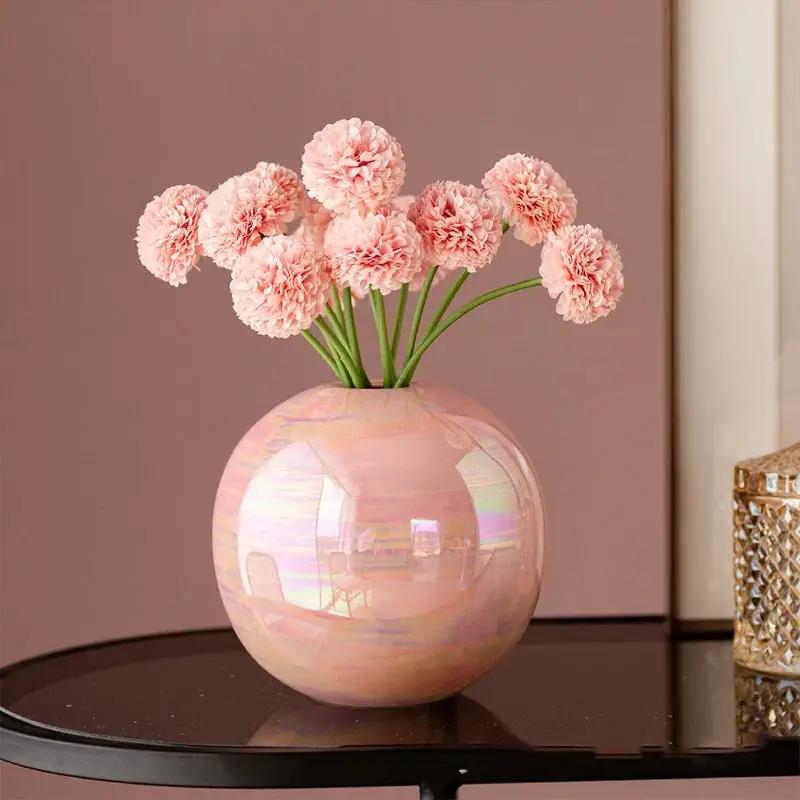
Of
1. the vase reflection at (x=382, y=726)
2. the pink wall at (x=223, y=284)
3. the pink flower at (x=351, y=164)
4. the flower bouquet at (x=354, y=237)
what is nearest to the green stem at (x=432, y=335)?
the flower bouquet at (x=354, y=237)

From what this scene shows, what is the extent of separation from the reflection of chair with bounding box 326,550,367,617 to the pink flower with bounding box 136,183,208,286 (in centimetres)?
22

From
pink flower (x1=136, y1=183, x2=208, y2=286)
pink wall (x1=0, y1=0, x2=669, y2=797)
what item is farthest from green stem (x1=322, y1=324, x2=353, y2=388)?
pink wall (x1=0, y1=0, x2=669, y2=797)

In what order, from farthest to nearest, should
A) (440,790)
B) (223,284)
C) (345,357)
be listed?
1. (223,284)
2. (345,357)
3. (440,790)

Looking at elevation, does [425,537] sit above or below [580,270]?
below

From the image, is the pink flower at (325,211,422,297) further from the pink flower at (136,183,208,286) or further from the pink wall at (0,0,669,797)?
the pink wall at (0,0,669,797)

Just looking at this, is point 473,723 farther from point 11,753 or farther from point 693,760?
point 11,753

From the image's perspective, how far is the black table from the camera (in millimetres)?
825

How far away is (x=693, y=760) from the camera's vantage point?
0.83m

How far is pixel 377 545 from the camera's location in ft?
2.83

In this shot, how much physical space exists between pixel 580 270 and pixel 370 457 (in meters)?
0.19

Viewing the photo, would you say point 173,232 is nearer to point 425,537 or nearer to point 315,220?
point 315,220

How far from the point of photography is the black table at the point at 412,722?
2.71 ft

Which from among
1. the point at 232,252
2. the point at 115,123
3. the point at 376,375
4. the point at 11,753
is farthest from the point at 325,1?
the point at 11,753

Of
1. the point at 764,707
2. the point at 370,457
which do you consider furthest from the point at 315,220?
the point at 764,707
